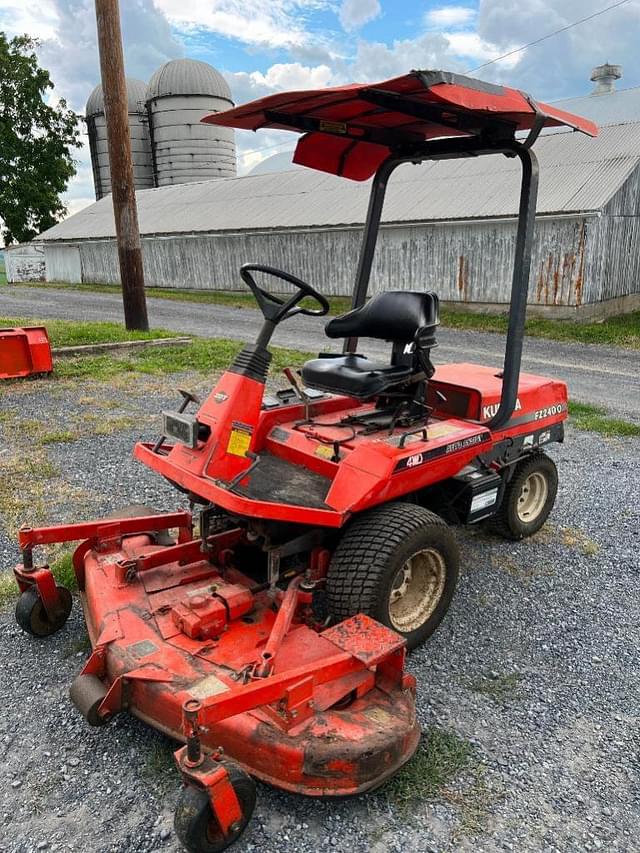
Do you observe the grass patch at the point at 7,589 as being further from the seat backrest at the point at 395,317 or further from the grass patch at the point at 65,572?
the seat backrest at the point at 395,317

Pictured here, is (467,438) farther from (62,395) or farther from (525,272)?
(62,395)

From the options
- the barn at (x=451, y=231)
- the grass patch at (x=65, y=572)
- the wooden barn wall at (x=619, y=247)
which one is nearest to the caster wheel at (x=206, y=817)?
the grass patch at (x=65, y=572)

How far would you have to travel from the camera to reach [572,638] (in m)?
3.66

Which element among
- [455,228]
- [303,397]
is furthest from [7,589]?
[455,228]

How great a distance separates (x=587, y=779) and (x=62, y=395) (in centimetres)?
710

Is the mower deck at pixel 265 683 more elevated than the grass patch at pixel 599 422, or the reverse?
the mower deck at pixel 265 683

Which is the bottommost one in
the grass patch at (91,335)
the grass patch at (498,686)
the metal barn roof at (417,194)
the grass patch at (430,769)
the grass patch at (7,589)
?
the grass patch at (498,686)

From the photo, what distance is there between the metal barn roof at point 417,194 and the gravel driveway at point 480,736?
41.1ft

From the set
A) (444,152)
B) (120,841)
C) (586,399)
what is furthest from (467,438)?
(586,399)

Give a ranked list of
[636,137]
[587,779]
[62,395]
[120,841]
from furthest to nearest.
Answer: [636,137], [62,395], [587,779], [120,841]

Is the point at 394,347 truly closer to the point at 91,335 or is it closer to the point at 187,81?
the point at 91,335

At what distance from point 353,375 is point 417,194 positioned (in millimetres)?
16860

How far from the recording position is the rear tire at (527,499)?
14.9 ft

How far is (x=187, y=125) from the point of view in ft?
102
